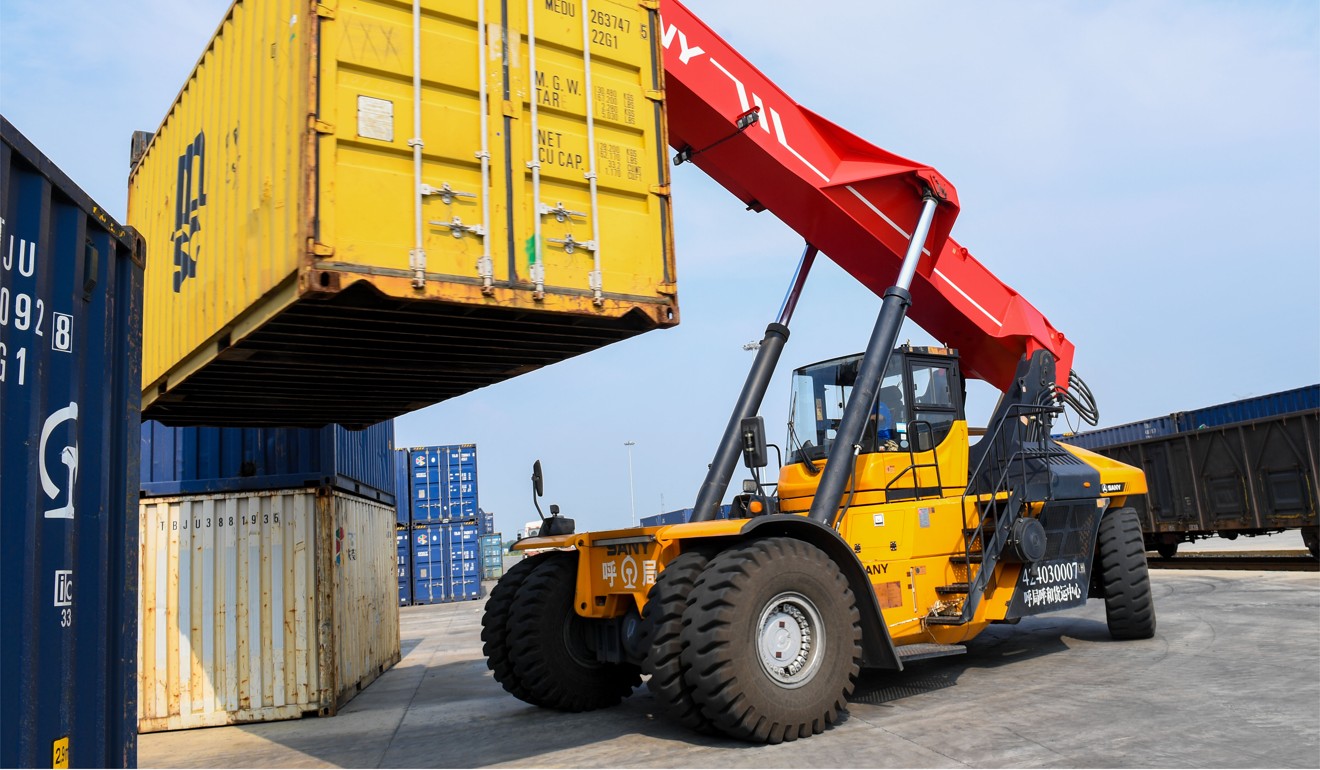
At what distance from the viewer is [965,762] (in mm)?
5504

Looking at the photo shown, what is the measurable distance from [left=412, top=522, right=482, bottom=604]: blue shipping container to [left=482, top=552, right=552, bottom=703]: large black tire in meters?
19.9

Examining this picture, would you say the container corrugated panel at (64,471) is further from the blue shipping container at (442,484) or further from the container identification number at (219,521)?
the blue shipping container at (442,484)

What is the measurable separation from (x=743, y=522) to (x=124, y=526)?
13.1ft

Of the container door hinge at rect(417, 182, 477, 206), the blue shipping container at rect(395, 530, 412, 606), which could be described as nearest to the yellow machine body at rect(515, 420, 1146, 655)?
the container door hinge at rect(417, 182, 477, 206)

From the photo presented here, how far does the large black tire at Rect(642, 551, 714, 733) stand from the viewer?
244 inches

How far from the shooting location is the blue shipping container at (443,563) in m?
27.6

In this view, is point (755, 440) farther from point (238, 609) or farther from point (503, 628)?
point (238, 609)

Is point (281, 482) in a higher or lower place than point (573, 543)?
higher

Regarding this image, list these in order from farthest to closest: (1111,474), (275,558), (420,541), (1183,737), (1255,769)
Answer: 1. (420,541)
2. (1111,474)
3. (275,558)
4. (1183,737)
5. (1255,769)

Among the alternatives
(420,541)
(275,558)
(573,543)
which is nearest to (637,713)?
(573,543)

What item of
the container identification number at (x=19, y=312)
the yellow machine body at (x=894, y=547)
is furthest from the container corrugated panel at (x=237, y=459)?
the container identification number at (x=19, y=312)

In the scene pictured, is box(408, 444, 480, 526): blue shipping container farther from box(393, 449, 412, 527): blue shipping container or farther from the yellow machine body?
the yellow machine body

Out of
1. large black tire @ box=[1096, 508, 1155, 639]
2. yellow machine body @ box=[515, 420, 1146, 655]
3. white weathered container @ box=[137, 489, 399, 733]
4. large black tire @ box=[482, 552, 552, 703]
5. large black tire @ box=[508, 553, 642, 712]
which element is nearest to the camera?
yellow machine body @ box=[515, 420, 1146, 655]

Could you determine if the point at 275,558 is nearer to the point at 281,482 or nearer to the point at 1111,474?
the point at 281,482
